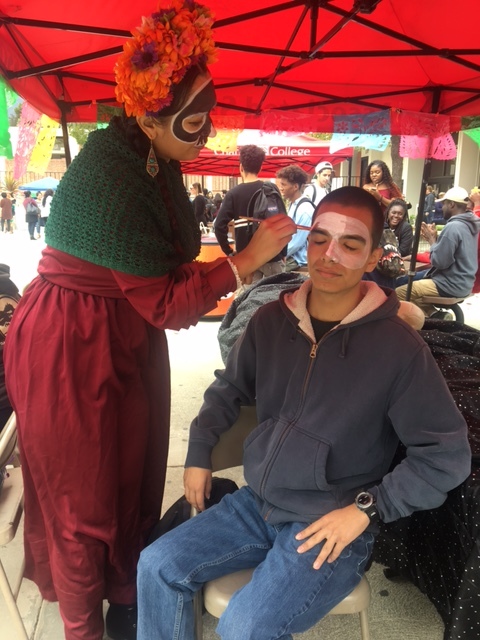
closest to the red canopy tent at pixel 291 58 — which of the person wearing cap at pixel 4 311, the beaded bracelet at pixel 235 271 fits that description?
the person wearing cap at pixel 4 311

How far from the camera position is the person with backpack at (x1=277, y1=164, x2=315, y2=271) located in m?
5.11

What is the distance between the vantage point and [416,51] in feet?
9.27

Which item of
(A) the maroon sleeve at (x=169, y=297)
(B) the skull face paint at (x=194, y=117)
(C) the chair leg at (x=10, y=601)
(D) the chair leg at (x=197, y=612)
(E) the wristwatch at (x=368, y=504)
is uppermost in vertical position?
(B) the skull face paint at (x=194, y=117)

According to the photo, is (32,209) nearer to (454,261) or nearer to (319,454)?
(454,261)

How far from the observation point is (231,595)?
1.34 meters

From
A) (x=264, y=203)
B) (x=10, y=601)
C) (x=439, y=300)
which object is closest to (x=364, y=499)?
(x=10, y=601)

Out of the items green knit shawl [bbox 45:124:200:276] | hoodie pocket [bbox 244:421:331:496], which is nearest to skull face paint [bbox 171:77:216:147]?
green knit shawl [bbox 45:124:200:276]

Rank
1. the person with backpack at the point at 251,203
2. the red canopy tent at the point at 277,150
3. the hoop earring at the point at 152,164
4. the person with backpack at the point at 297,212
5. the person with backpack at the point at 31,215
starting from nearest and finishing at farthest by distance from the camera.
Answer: the hoop earring at the point at 152,164
the person with backpack at the point at 251,203
the person with backpack at the point at 297,212
the red canopy tent at the point at 277,150
the person with backpack at the point at 31,215

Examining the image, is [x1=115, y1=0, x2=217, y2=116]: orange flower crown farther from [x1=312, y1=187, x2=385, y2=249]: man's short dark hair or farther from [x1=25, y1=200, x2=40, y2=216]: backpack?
[x1=25, y1=200, x2=40, y2=216]: backpack

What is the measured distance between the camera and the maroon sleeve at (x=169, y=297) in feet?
4.64

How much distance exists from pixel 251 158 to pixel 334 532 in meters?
4.14

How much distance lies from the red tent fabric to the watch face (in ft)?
6.36

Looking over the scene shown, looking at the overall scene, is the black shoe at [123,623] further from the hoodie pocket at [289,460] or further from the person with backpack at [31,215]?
the person with backpack at [31,215]

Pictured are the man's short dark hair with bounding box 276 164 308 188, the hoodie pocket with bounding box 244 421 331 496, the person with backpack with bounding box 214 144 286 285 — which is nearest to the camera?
the hoodie pocket with bounding box 244 421 331 496
